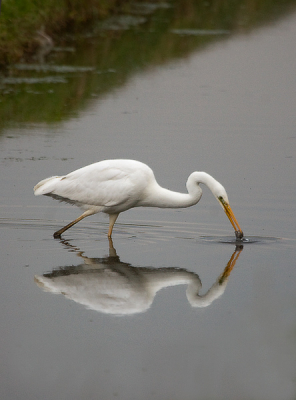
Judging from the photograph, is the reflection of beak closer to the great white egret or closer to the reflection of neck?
the great white egret

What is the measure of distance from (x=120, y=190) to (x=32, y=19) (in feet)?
45.1

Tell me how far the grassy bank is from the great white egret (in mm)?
10981

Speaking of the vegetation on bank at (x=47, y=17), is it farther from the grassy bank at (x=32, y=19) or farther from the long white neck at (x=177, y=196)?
the long white neck at (x=177, y=196)

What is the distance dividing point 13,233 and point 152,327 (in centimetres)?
324

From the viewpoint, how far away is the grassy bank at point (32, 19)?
2036 centimetres

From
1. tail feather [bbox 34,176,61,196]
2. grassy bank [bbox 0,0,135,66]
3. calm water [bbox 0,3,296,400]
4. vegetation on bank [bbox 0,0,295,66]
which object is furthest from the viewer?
vegetation on bank [bbox 0,0,295,66]

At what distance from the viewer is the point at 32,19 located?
21.9 metres

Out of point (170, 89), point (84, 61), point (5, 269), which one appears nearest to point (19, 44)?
point (84, 61)

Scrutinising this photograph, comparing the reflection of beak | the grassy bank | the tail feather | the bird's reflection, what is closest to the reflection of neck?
the bird's reflection

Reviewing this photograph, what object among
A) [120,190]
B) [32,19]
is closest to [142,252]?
[120,190]

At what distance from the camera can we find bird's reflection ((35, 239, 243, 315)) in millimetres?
7141

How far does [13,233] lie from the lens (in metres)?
9.41

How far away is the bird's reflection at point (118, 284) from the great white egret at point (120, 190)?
3.01ft

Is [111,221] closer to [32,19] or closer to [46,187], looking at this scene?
[46,187]
